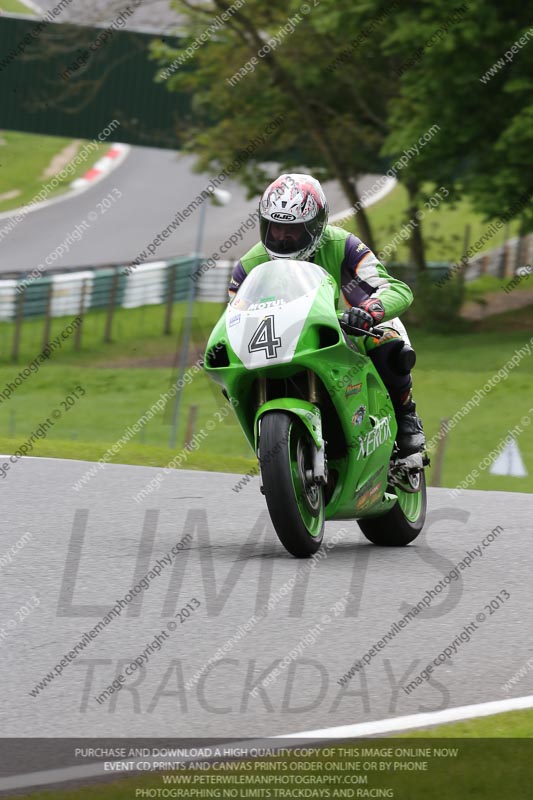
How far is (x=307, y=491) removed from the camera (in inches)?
286

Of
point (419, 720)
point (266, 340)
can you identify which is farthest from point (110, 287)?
point (419, 720)

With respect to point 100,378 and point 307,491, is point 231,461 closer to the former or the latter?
point 307,491

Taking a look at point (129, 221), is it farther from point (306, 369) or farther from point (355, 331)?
point (306, 369)

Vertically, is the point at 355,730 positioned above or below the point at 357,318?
below

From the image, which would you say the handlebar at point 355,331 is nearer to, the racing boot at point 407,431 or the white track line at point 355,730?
the racing boot at point 407,431

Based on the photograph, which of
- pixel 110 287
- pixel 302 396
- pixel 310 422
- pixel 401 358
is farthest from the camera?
pixel 110 287

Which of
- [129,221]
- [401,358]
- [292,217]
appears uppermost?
[292,217]

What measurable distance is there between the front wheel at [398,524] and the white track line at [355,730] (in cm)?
309

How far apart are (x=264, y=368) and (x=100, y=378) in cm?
2688

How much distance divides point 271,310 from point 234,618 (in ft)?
5.53

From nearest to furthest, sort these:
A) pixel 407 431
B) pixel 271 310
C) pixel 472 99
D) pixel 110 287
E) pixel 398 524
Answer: pixel 271 310
pixel 407 431
pixel 398 524
pixel 472 99
pixel 110 287

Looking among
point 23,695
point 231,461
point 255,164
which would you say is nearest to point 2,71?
point 255,164

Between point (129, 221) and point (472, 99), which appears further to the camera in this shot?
point (129, 221)

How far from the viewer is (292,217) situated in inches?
299
